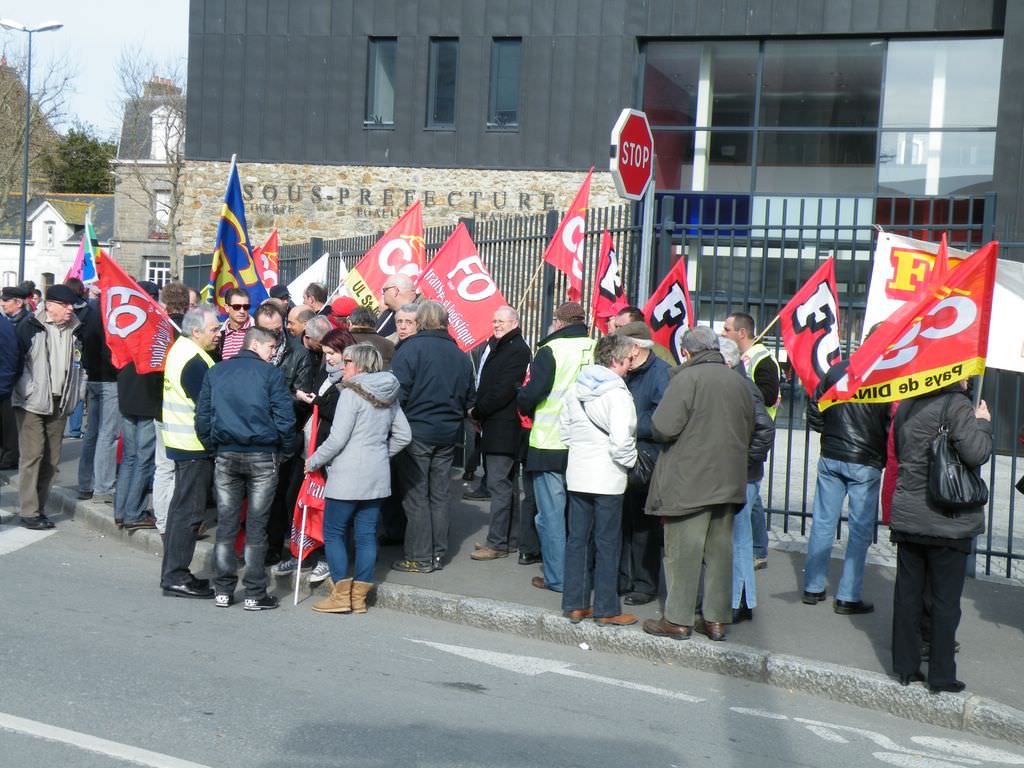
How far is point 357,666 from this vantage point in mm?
6438

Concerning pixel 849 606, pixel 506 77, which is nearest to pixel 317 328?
pixel 849 606

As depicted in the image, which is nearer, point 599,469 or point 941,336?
point 941,336

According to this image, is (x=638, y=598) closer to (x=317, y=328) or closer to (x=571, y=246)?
(x=317, y=328)

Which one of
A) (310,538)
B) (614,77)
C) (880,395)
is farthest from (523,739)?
(614,77)

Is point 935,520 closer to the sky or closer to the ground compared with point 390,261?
closer to the ground

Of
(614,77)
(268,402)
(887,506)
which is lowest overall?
(887,506)

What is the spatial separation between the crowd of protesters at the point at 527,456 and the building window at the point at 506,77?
1266 cm

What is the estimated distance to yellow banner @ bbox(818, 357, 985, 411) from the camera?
20.1 feet

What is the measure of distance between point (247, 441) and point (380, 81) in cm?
1643

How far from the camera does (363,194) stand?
75.5ft

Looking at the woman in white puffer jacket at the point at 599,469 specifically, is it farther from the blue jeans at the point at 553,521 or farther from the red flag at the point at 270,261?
the red flag at the point at 270,261

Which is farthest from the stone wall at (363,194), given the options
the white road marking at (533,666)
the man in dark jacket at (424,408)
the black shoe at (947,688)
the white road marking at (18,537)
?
the black shoe at (947,688)

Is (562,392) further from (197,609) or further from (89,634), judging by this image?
(89,634)

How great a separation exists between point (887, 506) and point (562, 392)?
7.48 ft
